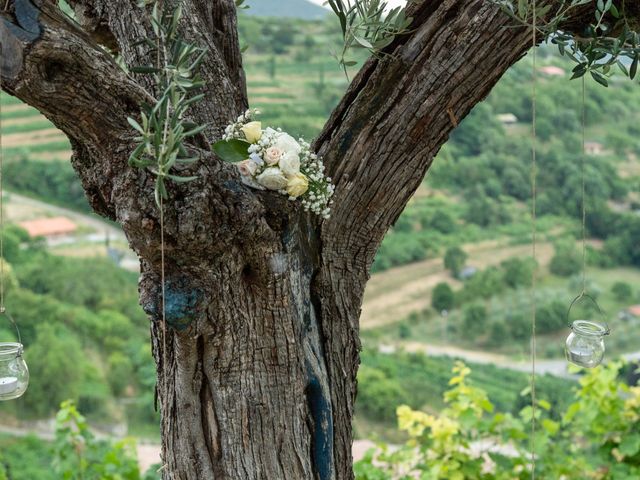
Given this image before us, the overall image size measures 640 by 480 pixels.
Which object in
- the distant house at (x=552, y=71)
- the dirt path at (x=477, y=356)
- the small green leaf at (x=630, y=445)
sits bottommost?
the dirt path at (x=477, y=356)

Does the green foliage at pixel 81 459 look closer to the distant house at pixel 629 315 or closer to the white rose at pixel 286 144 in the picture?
the white rose at pixel 286 144

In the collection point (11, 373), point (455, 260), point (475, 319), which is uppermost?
point (11, 373)

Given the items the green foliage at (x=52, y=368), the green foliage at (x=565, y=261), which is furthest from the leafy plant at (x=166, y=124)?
the green foliage at (x=565, y=261)

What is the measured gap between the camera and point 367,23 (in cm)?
167

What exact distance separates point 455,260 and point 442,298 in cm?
46

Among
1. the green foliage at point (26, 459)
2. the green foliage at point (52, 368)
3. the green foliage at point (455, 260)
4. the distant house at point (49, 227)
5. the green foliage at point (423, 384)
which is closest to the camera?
the green foliage at point (26, 459)

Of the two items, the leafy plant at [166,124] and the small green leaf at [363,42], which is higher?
the small green leaf at [363,42]

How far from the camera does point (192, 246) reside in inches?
58.5

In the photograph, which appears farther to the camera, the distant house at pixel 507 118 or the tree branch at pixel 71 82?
the distant house at pixel 507 118

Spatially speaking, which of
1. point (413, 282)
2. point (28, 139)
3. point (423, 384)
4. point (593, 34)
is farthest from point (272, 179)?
point (28, 139)

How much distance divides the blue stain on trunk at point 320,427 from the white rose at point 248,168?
462 mm

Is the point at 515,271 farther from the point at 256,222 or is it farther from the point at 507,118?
the point at 256,222

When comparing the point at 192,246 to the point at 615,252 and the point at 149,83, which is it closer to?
the point at 149,83

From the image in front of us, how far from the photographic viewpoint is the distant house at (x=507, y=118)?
9.12 metres
